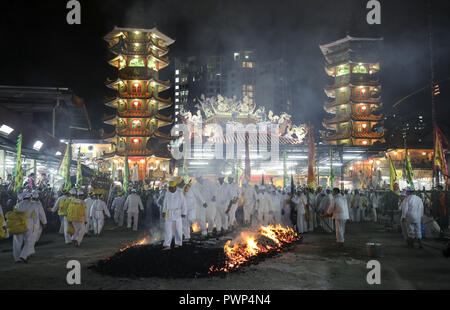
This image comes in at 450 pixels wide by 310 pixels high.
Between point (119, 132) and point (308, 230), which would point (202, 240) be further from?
point (119, 132)

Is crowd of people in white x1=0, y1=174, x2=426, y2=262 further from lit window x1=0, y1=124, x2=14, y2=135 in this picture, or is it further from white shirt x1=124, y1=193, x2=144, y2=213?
lit window x1=0, y1=124, x2=14, y2=135

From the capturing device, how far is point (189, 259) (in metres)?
7.72

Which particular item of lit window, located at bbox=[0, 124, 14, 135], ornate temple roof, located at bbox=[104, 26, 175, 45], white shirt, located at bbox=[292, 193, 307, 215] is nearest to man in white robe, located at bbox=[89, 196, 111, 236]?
lit window, located at bbox=[0, 124, 14, 135]

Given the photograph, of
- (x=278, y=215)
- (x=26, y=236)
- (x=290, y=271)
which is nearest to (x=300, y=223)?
(x=278, y=215)

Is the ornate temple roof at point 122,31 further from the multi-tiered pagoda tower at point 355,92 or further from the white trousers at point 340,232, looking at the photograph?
the white trousers at point 340,232

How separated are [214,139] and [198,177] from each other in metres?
12.7

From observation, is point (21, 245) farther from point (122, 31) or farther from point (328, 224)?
point (122, 31)

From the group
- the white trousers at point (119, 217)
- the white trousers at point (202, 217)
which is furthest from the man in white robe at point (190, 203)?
the white trousers at point (119, 217)

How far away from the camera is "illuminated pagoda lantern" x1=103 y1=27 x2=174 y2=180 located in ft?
126

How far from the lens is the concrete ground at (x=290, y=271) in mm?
5953

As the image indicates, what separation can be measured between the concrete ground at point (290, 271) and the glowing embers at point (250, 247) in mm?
372

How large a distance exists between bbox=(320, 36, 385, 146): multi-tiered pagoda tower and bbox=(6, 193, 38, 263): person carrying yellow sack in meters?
38.4
